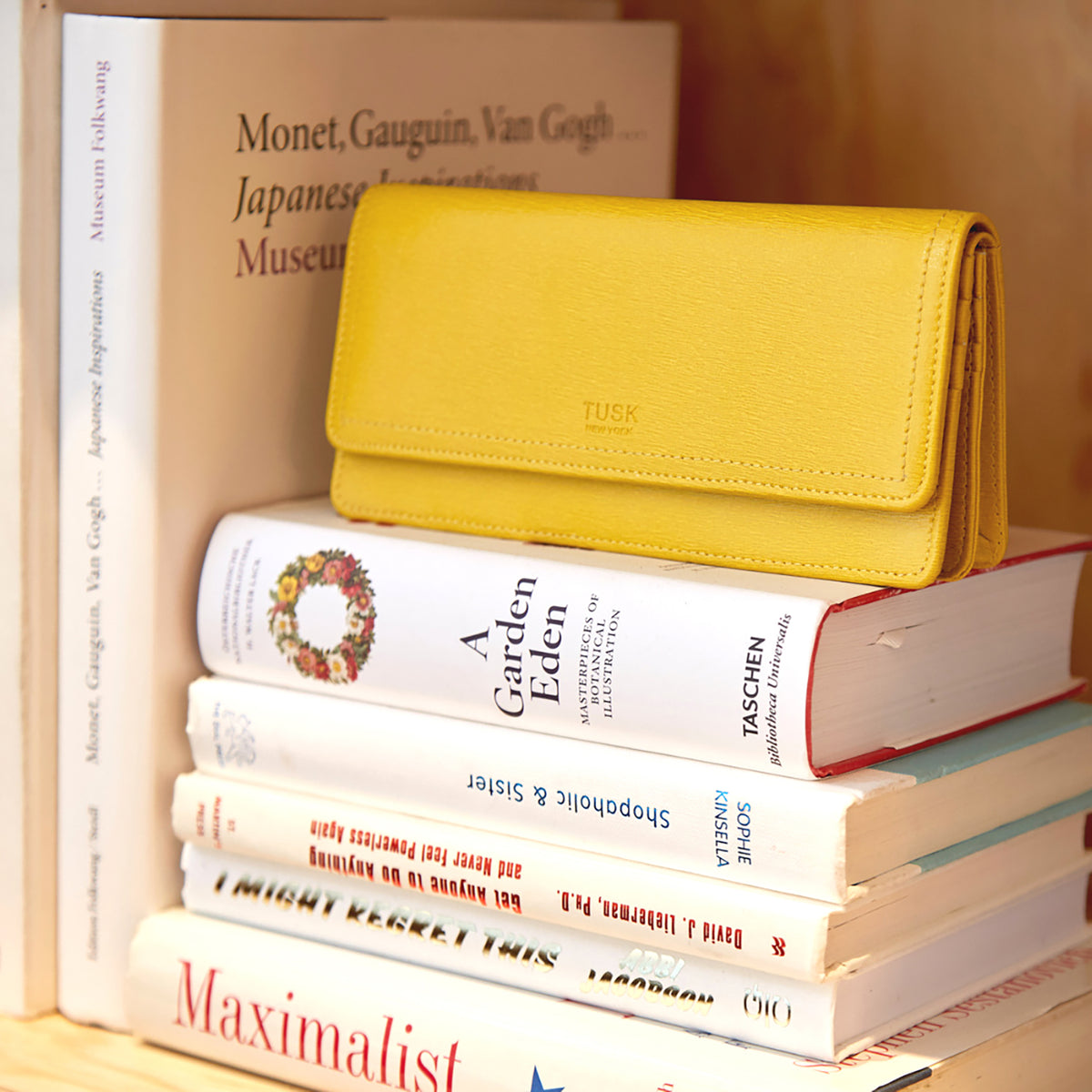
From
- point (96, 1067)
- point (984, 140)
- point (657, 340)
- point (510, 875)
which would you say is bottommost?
point (96, 1067)

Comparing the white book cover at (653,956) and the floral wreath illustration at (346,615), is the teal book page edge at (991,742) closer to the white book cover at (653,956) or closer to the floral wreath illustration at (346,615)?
the white book cover at (653,956)

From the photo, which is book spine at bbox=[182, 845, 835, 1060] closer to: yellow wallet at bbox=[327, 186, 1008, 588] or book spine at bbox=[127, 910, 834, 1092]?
book spine at bbox=[127, 910, 834, 1092]

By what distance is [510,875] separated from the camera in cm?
69

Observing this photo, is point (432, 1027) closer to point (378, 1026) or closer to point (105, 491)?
point (378, 1026)

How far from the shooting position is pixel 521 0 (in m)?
0.96

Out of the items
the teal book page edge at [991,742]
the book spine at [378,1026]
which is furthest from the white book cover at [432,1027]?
the teal book page edge at [991,742]

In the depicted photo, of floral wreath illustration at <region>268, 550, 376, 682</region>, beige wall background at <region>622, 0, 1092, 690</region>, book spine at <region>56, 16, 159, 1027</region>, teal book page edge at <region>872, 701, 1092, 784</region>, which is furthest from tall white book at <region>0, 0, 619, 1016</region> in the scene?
teal book page edge at <region>872, 701, 1092, 784</region>

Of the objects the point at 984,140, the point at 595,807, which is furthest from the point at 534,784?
the point at 984,140

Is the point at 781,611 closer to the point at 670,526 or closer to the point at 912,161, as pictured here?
the point at 670,526

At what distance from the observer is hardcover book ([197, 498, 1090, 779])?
2.10ft

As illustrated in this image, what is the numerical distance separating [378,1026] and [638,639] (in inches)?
8.0

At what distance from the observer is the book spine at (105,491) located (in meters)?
Answer: 0.75

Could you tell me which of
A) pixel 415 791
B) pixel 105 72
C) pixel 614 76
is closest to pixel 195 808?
pixel 415 791

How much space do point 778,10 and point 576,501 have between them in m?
0.37
